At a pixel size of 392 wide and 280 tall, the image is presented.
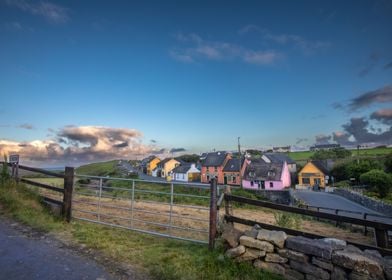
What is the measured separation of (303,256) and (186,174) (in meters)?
61.1

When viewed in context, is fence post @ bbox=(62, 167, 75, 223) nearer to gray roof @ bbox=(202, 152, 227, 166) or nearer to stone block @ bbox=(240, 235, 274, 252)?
stone block @ bbox=(240, 235, 274, 252)

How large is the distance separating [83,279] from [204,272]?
1.96m

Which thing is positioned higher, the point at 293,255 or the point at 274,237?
the point at 274,237

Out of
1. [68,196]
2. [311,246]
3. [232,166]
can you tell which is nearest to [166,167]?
[232,166]

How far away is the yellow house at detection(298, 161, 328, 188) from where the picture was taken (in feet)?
169

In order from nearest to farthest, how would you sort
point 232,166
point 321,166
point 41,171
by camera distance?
point 41,171 → point 321,166 → point 232,166

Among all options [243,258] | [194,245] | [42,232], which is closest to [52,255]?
[42,232]

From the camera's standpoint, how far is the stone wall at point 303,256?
141 inches

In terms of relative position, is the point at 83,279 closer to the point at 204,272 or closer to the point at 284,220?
the point at 204,272

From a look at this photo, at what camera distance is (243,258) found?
4.66 m

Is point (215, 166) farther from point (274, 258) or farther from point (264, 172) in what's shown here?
point (274, 258)

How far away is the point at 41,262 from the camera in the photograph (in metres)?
4.52

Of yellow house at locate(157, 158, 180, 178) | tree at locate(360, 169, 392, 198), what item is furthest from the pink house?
yellow house at locate(157, 158, 180, 178)

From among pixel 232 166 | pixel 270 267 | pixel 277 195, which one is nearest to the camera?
pixel 270 267
